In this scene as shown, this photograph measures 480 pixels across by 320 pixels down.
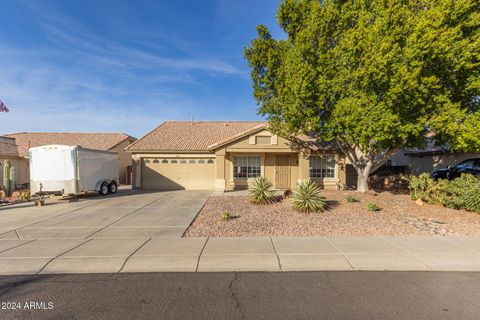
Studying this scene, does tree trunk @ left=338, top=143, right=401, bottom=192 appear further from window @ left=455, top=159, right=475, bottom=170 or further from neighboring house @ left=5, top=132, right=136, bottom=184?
neighboring house @ left=5, top=132, right=136, bottom=184

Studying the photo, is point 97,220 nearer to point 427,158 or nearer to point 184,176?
point 184,176

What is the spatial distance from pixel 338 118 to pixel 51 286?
35.6 ft

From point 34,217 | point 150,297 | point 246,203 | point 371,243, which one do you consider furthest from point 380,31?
point 34,217

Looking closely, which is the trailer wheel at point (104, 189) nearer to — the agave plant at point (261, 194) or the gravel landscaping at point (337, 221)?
the gravel landscaping at point (337, 221)

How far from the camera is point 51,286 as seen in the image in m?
4.08

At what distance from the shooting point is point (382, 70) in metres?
9.27

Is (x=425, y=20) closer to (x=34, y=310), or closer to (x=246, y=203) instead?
(x=246, y=203)

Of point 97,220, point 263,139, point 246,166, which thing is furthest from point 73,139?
point 263,139

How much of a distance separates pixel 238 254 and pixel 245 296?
1.58 metres

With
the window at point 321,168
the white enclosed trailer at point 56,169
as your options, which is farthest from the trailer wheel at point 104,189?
the window at point 321,168

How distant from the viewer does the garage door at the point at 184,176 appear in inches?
721

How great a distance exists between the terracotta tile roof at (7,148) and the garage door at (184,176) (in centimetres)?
1175

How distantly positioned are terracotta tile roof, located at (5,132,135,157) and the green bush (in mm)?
25623

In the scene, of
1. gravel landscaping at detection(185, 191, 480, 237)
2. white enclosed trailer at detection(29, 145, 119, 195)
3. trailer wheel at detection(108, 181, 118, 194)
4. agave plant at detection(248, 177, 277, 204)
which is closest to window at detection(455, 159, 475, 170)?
gravel landscaping at detection(185, 191, 480, 237)
